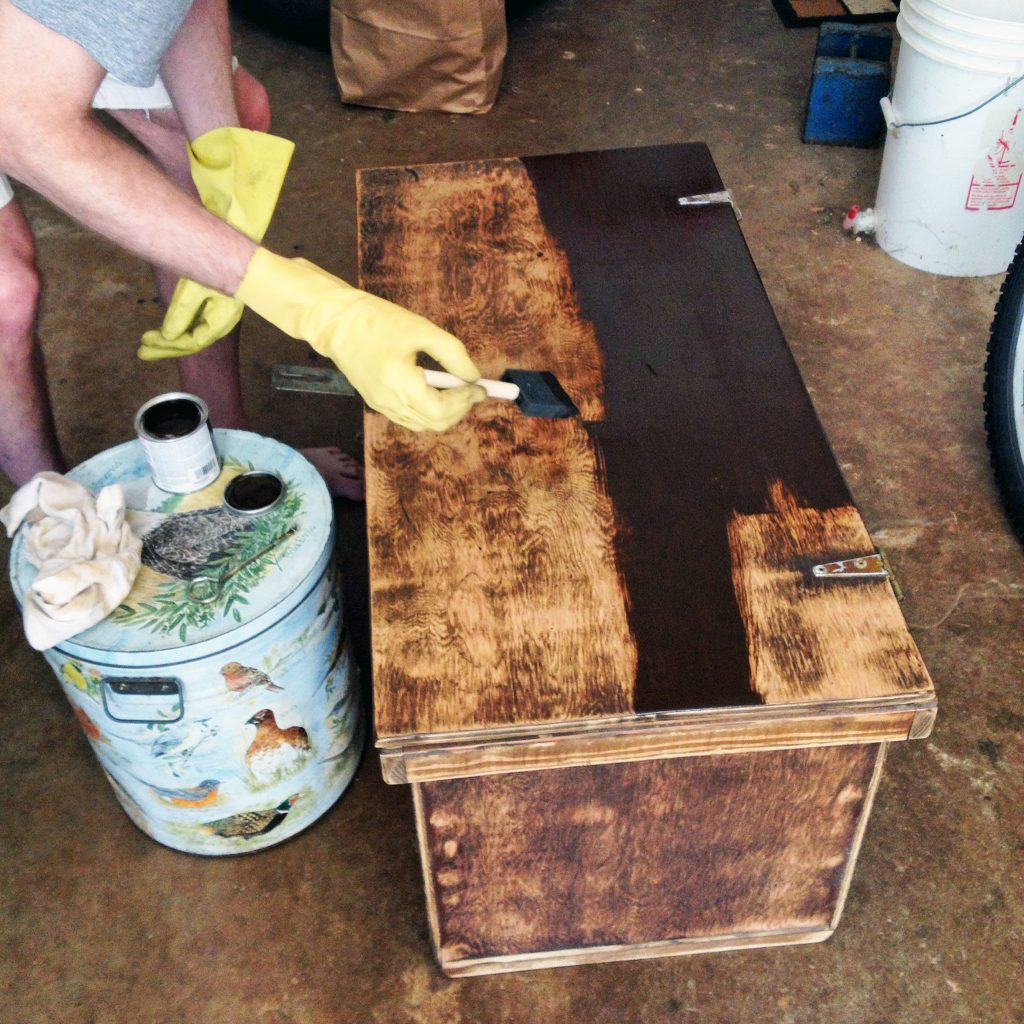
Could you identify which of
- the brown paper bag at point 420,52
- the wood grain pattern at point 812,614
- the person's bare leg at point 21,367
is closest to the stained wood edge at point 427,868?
the wood grain pattern at point 812,614

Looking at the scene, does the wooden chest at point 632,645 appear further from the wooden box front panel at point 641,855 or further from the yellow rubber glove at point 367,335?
the yellow rubber glove at point 367,335

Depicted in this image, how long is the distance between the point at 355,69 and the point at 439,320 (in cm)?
172

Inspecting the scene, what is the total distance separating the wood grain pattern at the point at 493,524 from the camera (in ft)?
3.84

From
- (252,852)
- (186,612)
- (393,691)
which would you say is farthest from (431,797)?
(252,852)

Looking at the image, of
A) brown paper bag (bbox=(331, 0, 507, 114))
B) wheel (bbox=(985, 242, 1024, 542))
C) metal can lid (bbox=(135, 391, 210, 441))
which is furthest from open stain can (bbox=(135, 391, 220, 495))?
brown paper bag (bbox=(331, 0, 507, 114))

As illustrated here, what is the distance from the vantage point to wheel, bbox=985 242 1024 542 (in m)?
1.96

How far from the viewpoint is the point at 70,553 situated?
1283mm

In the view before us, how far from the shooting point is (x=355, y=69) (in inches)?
120

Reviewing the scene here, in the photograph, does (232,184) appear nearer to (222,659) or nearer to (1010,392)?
(222,659)

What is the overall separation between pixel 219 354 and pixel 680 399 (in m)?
0.83

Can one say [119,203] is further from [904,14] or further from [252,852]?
[904,14]

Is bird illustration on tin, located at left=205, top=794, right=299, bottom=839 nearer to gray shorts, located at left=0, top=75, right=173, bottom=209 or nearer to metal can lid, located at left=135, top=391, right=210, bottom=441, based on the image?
metal can lid, located at left=135, top=391, right=210, bottom=441

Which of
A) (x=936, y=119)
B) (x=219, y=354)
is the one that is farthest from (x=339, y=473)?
(x=936, y=119)

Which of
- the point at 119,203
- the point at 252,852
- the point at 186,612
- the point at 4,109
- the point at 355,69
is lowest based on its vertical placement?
the point at 252,852
